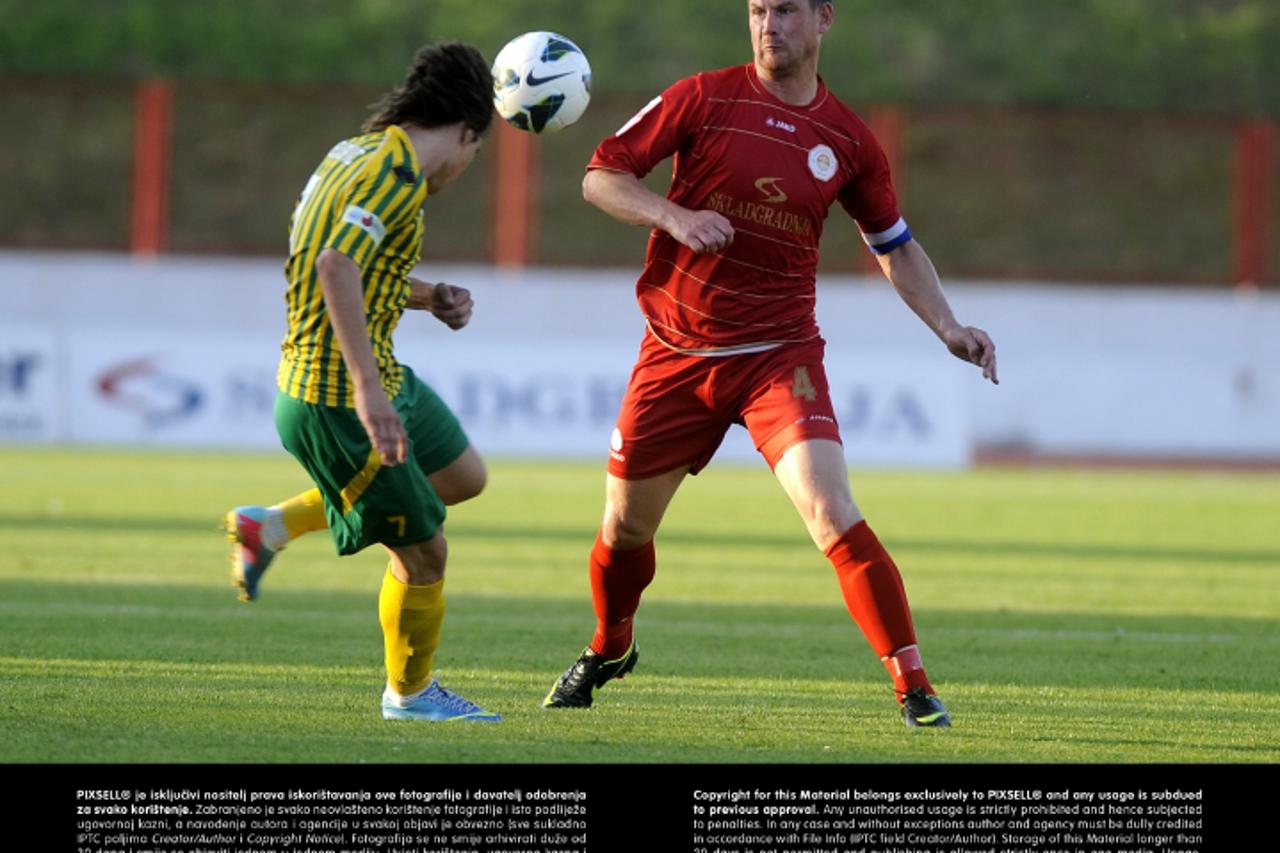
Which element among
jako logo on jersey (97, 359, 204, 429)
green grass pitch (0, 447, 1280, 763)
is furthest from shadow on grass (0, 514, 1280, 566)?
jako logo on jersey (97, 359, 204, 429)

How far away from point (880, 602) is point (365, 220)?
2.08m

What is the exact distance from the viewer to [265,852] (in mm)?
4930

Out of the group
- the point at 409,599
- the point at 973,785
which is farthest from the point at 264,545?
the point at 973,785

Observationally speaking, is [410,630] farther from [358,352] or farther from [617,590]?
[358,352]

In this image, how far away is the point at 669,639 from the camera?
9.07 meters

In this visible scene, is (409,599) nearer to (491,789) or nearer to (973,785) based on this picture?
(491,789)

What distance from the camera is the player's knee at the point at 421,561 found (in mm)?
6480

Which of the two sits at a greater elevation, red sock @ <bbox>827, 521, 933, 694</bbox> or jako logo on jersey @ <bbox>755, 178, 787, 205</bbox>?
jako logo on jersey @ <bbox>755, 178, 787, 205</bbox>

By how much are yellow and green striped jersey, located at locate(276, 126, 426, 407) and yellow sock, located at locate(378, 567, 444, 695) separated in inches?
27.6

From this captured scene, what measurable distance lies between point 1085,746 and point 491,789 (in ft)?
6.80

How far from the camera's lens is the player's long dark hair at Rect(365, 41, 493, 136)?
632 centimetres

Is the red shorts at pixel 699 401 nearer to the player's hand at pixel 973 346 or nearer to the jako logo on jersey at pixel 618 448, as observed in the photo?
the jako logo on jersey at pixel 618 448

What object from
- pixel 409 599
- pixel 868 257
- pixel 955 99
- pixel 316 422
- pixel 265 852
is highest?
pixel 955 99

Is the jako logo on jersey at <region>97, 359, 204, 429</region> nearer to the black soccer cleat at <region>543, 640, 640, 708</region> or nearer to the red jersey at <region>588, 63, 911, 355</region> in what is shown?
the black soccer cleat at <region>543, 640, 640, 708</region>
